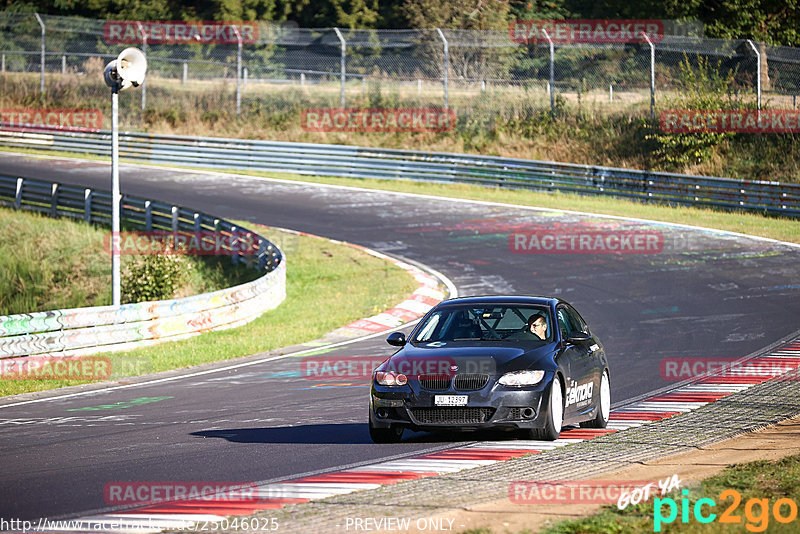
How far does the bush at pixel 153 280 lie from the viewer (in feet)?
77.0

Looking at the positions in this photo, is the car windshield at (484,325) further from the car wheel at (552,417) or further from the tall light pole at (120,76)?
the tall light pole at (120,76)

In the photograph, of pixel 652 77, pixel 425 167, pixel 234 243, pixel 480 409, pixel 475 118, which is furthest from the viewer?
pixel 475 118

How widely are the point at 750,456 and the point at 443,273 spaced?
15153 millimetres

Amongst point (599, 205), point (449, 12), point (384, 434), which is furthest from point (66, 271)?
point (449, 12)

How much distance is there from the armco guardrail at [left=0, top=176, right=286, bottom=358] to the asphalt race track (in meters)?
2.02

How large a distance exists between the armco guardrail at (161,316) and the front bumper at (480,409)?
771 centimetres

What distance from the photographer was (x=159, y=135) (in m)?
41.7

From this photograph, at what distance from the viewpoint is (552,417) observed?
9953mm

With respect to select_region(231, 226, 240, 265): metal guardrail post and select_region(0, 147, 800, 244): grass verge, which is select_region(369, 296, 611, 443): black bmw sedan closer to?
select_region(231, 226, 240, 265): metal guardrail post

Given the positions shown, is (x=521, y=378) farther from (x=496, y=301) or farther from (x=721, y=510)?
(x=721, y=510)

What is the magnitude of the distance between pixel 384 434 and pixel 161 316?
864 cm

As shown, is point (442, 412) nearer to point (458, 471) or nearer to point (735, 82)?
point (458, 471)

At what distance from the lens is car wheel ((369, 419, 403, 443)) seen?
1010cm

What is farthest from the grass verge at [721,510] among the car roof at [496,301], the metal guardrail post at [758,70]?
the metal guardrail post at [758,70]
